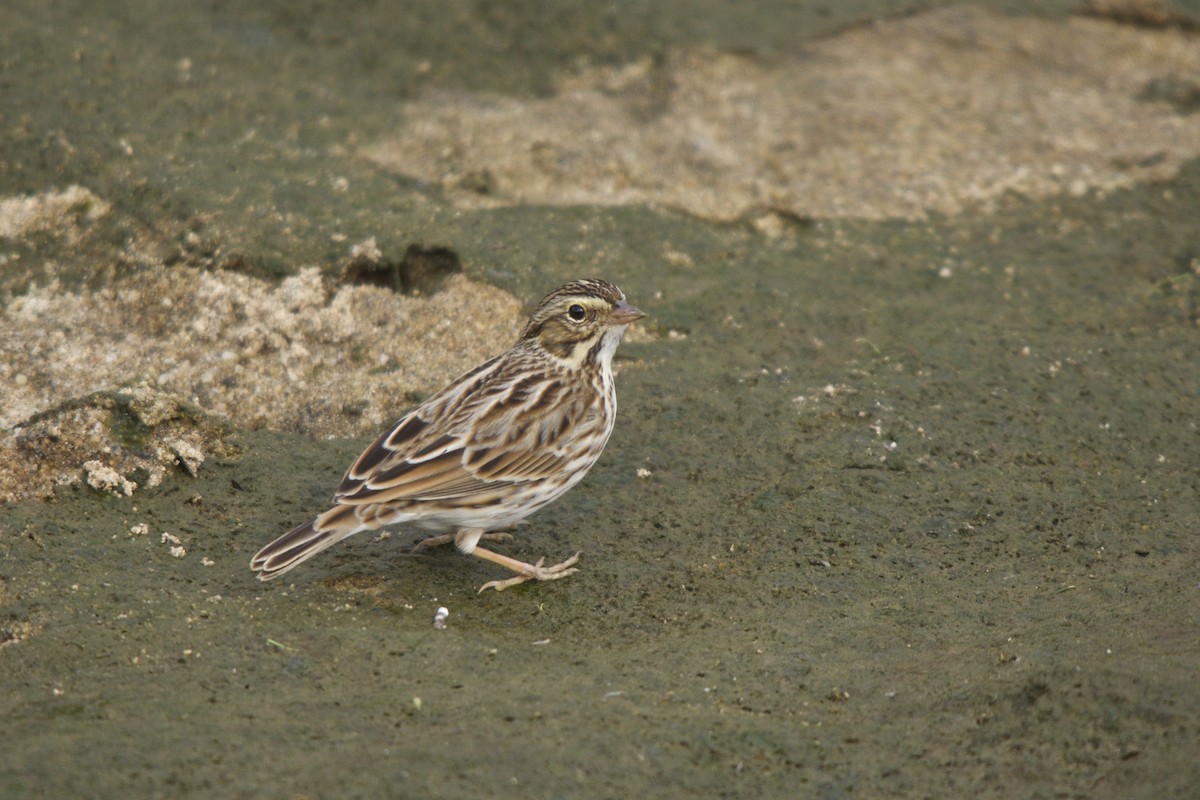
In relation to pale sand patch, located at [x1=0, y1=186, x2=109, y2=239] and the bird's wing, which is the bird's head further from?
pale sand patch, located at [x1=0, y1=186, x2=109, y2=239]

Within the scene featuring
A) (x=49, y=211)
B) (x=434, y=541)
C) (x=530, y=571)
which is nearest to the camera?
(x=530, y=571)

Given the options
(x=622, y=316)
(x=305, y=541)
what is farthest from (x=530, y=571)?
(x=622, y=316)

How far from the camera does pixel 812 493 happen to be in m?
6.72

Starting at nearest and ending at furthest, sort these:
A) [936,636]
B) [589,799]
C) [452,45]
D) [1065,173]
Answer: [589,799]
[936,636]
[1065,173]
[452,45]

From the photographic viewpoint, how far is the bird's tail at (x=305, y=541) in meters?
5.56

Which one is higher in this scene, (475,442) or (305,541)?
(475,442)

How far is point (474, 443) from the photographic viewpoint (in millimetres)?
6242

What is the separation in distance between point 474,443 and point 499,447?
12cm

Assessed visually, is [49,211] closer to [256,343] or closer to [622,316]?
[256,343]

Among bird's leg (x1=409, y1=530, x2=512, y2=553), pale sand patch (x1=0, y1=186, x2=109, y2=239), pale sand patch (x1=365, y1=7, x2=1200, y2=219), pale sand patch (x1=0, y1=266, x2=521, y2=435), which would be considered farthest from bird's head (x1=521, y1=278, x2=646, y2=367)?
pale sand patch (x1=0, y1=186, x2=109, y2=239)

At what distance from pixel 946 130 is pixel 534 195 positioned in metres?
3.38

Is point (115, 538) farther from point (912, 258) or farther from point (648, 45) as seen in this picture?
point (648, 45)

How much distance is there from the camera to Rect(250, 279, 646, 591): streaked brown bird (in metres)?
5.88

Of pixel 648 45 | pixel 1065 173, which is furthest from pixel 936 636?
pixel 648 45
